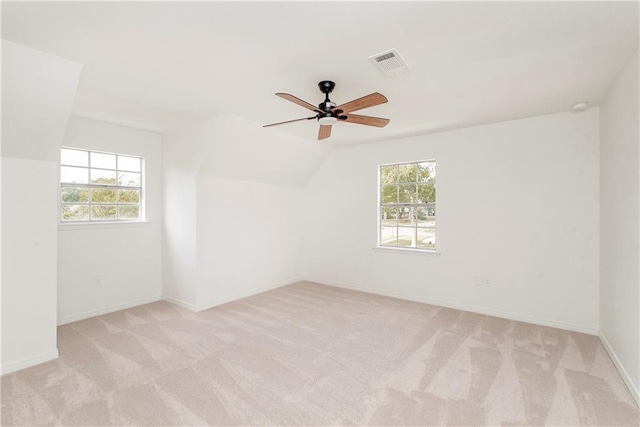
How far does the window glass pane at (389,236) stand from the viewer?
4945mm

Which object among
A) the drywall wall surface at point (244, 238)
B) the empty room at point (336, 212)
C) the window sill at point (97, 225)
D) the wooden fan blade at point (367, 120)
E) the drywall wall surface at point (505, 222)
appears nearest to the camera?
the empty room at point (336, 212)

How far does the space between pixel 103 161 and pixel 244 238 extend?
219 cm

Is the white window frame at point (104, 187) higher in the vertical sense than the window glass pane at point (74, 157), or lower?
lower

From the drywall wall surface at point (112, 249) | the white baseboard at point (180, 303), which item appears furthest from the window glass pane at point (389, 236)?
the drywall wall surface at point (112, 249)

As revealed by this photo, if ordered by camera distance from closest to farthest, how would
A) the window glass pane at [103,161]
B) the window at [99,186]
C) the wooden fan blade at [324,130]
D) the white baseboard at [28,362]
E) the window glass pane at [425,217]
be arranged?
the white baseboard at [28,362], the wooden fan blade at [324,130], the window at [99,186], the window glass pane at [103,161], the window glass pane at [425,217]

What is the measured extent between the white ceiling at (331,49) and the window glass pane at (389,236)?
219cm

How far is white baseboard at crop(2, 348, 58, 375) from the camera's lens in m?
2.54

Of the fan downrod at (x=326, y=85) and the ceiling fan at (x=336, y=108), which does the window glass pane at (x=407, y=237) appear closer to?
the ceiling fan at (x=336, y=108)

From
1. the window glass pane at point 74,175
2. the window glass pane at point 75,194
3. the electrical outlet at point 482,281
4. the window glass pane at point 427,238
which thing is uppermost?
the window glass pane at point 74,175

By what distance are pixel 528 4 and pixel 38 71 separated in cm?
340

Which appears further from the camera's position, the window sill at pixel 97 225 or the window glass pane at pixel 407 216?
the window glass pane at pixel 407 216

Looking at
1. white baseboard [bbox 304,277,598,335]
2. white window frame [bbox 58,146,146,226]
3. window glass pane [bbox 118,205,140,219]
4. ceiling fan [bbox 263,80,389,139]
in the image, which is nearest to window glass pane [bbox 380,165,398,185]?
white baseboard [bbox 304,277,598,335]

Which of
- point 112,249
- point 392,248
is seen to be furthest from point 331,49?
point 112,249

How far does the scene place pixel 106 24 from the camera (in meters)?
1.87
